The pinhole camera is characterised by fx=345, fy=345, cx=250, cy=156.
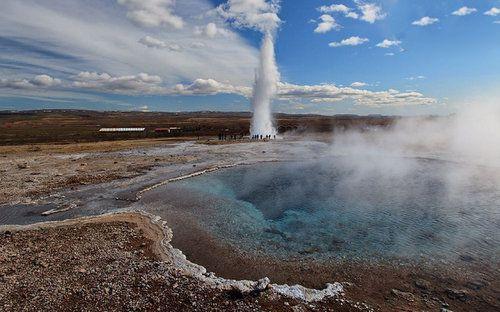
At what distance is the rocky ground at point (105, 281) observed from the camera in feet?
33.6

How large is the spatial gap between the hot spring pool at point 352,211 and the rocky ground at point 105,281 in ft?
13.2

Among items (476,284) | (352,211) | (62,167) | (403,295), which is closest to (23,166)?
(62,167)

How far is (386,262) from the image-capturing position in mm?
13805

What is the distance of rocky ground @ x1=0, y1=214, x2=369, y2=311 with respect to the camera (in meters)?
10.2

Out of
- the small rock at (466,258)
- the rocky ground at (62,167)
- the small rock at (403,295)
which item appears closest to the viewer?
the small rock at (403,295)

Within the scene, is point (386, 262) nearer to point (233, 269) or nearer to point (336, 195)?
point (233, 269)

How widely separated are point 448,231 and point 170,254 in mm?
13399

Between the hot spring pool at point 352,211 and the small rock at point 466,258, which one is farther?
the hot spring pool at point 352,211

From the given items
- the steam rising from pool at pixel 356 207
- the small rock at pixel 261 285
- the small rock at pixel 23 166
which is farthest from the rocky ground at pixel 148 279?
the small rock at pixel 23 166

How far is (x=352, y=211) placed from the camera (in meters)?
20.5

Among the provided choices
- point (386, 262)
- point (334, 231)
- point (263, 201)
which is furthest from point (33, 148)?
point (386, 262)

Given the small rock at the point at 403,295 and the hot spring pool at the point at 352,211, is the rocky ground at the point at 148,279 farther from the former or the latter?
the hot spring pool at the point at 352,211

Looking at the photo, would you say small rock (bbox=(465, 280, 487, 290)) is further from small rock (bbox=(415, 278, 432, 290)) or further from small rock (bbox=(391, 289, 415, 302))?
small rock (bbox=(391, 289, 415, 302))

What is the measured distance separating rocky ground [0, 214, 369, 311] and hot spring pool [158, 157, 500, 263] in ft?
13.2
